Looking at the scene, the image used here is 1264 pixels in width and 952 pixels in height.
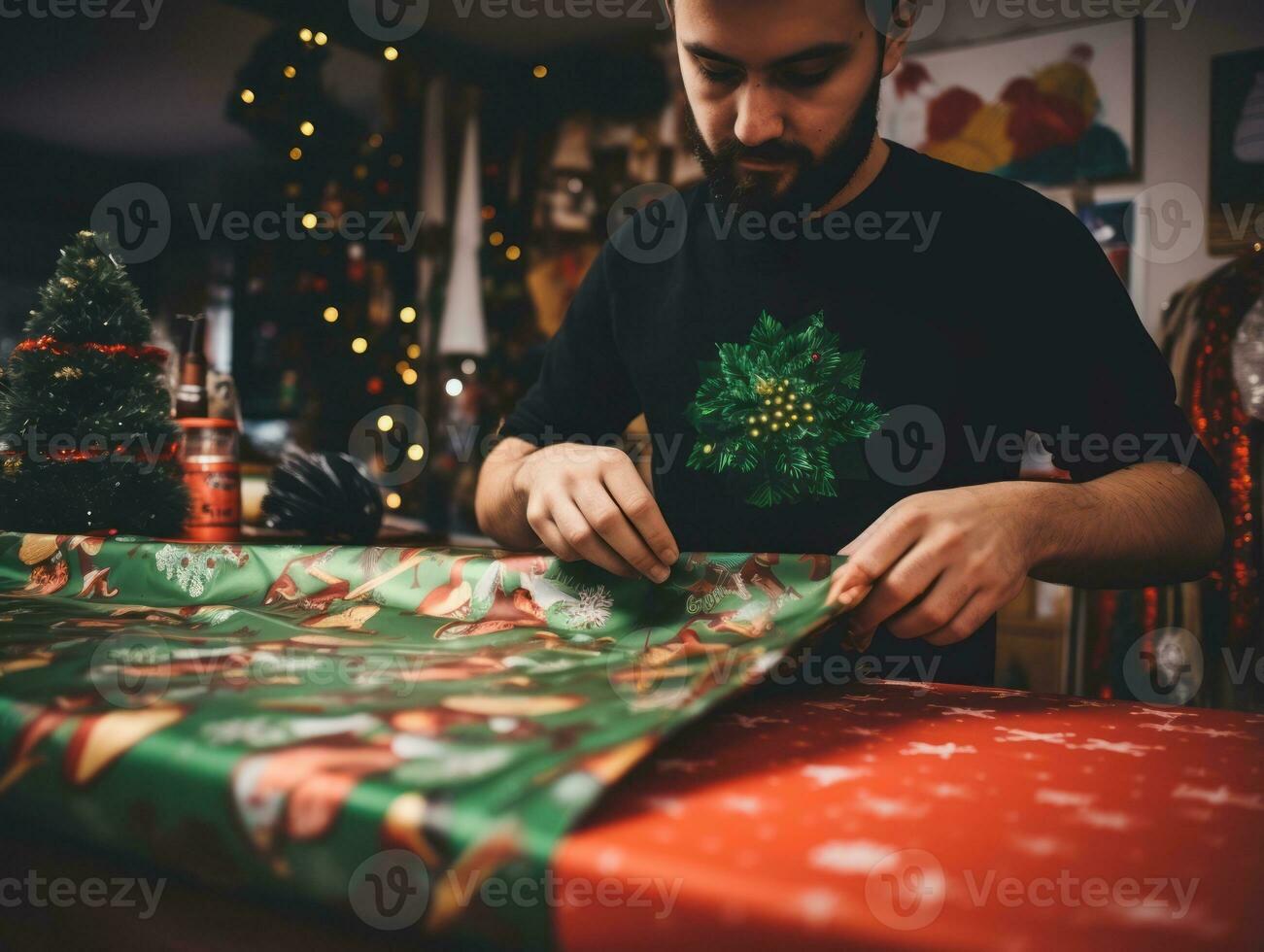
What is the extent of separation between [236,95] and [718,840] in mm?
3095

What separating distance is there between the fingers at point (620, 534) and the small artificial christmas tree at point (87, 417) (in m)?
0.78

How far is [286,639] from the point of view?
1.97 feet

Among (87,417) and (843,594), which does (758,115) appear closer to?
(843,594)

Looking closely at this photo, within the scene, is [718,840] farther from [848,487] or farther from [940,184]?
[940,184]

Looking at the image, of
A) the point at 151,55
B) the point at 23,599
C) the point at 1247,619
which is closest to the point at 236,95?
the point at 151,55

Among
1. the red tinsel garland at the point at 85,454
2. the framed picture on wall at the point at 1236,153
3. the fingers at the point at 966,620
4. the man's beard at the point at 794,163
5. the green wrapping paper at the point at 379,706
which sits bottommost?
the green wrapping paper at the point at 379,706

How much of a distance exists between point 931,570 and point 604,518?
0.24 meters

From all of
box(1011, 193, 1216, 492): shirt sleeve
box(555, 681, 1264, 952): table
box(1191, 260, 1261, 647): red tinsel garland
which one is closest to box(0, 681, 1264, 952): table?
box(555, 681, 1264, 952): table

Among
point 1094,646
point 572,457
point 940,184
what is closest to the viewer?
point 572,457

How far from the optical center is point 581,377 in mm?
1206

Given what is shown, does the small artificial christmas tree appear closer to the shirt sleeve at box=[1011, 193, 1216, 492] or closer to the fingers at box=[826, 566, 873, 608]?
the fingers at box=[826, 566, 873, 608]

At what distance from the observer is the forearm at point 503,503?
0.97 metres

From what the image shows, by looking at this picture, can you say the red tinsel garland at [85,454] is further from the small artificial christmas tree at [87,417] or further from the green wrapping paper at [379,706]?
the green wrapping paper at [379,706]

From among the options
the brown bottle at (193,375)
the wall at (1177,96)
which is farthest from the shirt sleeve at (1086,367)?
the wall at (1177,96)
